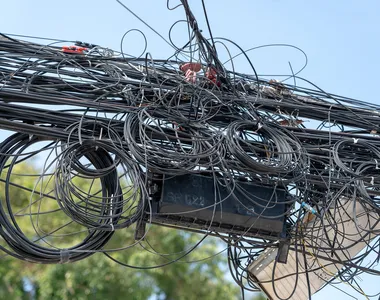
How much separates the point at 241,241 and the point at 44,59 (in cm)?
184

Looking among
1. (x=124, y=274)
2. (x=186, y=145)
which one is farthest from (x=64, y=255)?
(x=124, y=274)

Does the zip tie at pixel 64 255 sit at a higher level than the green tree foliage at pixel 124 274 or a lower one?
higher

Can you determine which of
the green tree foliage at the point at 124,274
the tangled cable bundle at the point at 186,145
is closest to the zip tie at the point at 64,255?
Answer: the tangled cable bundle at the point at 186,145

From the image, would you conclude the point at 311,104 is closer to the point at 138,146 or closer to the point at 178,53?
the point at 178,53

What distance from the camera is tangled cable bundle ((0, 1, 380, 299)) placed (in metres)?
4.43

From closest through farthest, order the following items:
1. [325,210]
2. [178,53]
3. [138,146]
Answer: [138,146], [325,210], [178,53]

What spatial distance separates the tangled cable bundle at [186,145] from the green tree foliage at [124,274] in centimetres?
Result: 566

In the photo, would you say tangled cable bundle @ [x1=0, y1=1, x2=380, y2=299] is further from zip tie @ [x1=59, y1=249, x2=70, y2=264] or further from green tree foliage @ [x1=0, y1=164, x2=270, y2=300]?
green tree foliage @ [x1=0, y1=164, x2=270, y2=300]

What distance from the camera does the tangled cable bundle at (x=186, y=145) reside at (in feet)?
14.5

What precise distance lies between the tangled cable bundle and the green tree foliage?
5657 mm

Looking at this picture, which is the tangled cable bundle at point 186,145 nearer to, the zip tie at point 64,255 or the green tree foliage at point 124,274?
the zip tie at point 64,255

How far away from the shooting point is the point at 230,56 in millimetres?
5320

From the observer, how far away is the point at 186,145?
187 inches

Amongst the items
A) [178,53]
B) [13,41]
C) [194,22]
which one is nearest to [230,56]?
[178,53]
